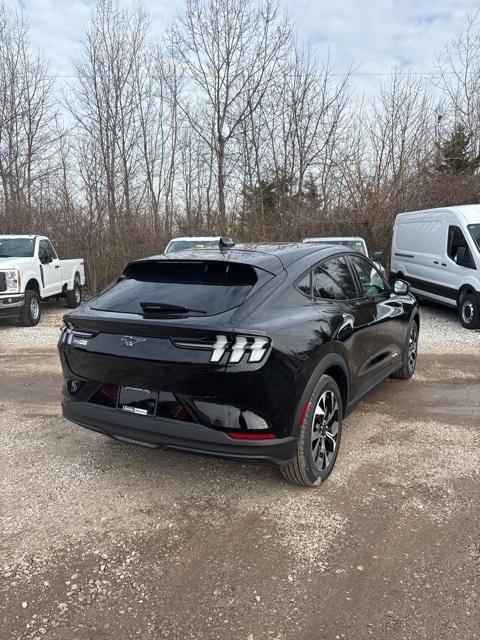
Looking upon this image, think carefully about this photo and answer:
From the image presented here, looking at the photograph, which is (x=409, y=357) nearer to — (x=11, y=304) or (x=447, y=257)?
(x=447, y=257)

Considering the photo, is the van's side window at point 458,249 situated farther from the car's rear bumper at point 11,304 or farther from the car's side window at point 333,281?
the car's rear bumper at point 11,304

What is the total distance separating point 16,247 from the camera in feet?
36.2

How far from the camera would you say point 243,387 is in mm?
2910

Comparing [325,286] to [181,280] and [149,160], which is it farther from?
[149,160]

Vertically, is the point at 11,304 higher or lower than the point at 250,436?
higher

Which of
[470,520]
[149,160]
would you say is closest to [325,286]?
[470,520]

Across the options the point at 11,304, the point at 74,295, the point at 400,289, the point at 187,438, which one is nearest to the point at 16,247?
the point at 11,304

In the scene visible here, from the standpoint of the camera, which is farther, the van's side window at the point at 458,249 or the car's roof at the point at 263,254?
the van's side window at the point at 458,249

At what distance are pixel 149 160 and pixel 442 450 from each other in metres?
18.5

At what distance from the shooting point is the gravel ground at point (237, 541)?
231cm

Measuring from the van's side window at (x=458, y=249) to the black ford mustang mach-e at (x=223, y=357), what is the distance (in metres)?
6.42

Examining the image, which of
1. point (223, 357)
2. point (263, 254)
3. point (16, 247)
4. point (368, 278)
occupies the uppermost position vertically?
point (16, 247)

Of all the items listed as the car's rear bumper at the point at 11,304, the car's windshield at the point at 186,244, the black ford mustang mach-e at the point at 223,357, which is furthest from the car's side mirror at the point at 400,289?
the car's rear bumper at the point at 11,304

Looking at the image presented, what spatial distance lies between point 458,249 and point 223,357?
822 centimetres
